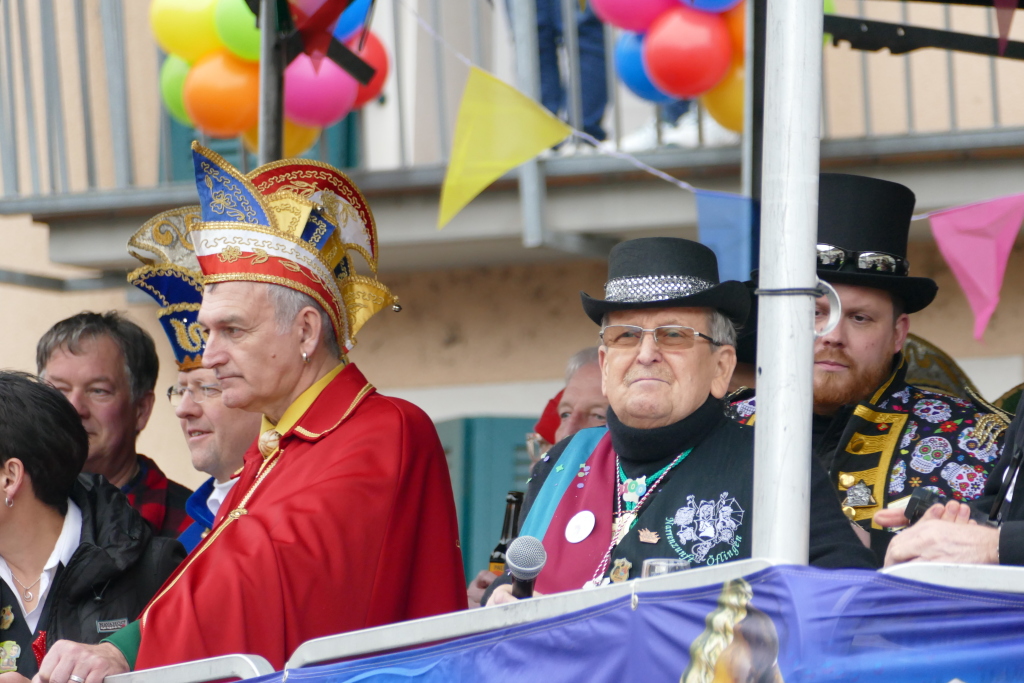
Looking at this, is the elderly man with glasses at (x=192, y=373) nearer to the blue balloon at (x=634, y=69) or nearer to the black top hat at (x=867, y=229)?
the black top hat at (x=867, y=229)

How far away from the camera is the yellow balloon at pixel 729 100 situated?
5352mm

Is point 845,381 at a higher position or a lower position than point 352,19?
lower

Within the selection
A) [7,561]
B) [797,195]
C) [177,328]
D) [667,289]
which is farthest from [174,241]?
[797,195]

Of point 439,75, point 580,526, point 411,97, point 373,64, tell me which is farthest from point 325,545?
point 411,97

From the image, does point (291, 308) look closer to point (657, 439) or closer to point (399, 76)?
point (657, 439)

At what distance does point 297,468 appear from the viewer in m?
3.35

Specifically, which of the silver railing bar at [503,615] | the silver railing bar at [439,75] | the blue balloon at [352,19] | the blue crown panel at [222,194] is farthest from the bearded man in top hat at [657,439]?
the silver railing bar at [439,75]

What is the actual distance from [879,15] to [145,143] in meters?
3.73

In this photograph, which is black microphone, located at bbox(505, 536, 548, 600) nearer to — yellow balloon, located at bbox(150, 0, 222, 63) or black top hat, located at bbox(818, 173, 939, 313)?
black top hat, located at bbox(818, 173, 939, 313)

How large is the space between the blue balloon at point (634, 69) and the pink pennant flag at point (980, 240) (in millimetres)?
1852

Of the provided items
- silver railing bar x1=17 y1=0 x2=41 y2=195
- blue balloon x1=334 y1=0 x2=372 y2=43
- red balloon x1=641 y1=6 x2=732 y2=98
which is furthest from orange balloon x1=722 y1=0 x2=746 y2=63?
silver railing bar x1=17 y1=0 x2=41 y2=195

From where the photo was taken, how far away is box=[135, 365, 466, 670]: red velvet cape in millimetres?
2977

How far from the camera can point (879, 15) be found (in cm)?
646

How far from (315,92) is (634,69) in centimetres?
129
